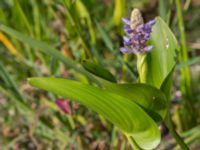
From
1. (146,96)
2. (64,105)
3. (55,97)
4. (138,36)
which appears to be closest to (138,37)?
(138,36)

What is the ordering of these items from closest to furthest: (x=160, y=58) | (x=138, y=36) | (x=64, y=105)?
(x=138, y=36)
(x=160, y=58)
(x=64, y=105)

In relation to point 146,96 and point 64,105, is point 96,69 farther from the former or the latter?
point 64,105

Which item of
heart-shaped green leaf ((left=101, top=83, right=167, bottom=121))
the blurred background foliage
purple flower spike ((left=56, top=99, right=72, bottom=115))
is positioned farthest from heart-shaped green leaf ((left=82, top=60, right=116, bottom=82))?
purple flower spike ((left=56, top=99, right=72, bottom=115))

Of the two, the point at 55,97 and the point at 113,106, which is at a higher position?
the point at 113,106

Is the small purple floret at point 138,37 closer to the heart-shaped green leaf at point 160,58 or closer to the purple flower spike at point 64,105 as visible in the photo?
the heart-shaped green leaf at point 160,58

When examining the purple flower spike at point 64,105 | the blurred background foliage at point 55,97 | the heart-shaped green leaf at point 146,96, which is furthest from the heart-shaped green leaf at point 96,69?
the purple flower spike at point 64,105

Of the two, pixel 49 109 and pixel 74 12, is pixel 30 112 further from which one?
pixel 74 12

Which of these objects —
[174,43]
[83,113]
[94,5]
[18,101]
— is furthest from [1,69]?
[174,43]

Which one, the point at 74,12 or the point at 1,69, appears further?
the point at 1,69
